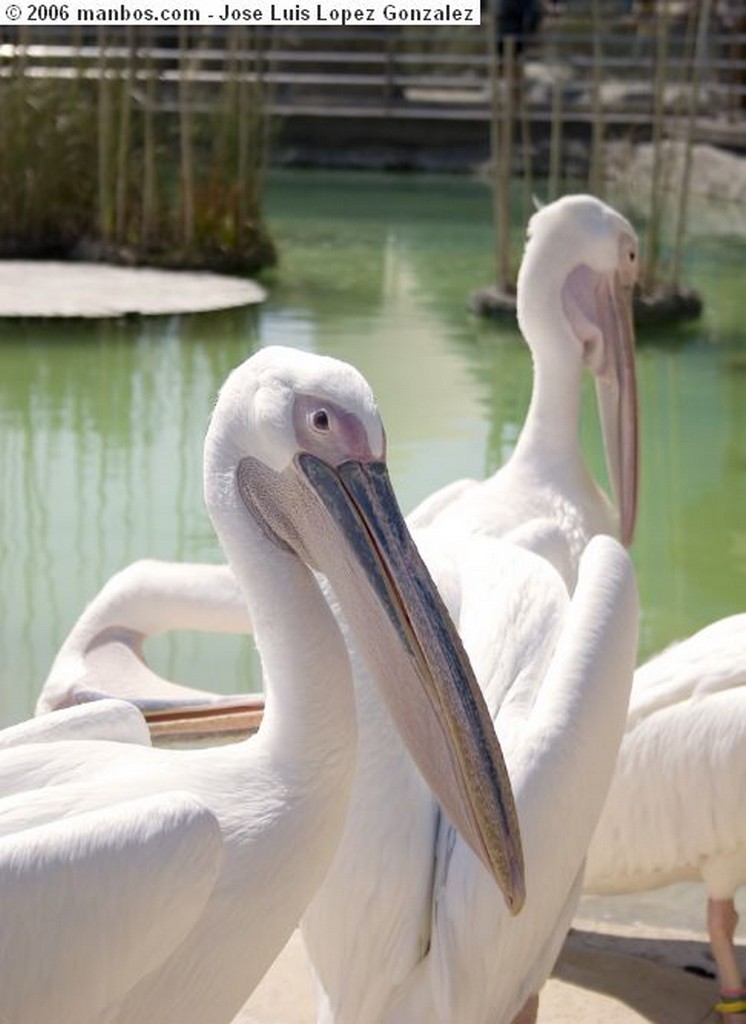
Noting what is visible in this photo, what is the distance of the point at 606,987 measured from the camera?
304 cm

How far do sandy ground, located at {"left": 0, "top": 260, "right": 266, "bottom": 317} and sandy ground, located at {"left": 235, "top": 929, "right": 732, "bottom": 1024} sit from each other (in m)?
5.77

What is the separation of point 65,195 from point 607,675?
7.96 m

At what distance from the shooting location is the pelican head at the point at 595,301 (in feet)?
13.0

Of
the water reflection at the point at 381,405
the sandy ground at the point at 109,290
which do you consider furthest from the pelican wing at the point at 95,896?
the sandy ground at the point at 109,290

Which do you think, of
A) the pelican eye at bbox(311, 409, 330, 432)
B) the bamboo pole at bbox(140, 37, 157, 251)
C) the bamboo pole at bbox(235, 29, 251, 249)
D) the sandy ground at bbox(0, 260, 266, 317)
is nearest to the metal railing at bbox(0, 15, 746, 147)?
the bamboo pole at bbox(235, 29, 251, 249)

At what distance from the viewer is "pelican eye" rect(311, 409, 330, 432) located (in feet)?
6.88

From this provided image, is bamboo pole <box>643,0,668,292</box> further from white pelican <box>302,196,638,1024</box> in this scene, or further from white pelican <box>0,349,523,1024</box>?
white pelican <box>0,349,523,1024</box>

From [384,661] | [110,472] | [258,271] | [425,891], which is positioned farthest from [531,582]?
[258,271]

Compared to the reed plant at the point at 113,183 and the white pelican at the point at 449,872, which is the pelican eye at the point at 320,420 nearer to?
the white pelican at the point at 449,872

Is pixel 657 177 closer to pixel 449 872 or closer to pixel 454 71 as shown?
Answer: pixel 449 872

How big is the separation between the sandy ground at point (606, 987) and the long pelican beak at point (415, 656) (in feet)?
3.28

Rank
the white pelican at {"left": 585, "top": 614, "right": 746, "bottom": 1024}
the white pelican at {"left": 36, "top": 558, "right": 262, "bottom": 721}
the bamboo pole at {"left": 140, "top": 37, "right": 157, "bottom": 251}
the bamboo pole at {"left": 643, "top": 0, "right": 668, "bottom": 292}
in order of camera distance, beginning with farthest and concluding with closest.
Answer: the bamboo pole at {"left": 140, "top": 37, "right": 157, "bottom": 251}, the bamboo pole at {"left": 643, "top": 0, "right": 668, "bottom": 292}, the white pelican at {"left": 36, "top": 558, "right": 262, "bottom": 721}, the white pelican at {"left": 585, "top": 614, "right": 746, "bottom": 1024}

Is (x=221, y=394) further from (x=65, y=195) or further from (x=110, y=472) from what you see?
(x=65, y=195)

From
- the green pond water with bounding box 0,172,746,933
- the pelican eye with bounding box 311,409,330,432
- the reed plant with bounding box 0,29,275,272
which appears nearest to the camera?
the pelican eye with bounding box 311,409,330,432
